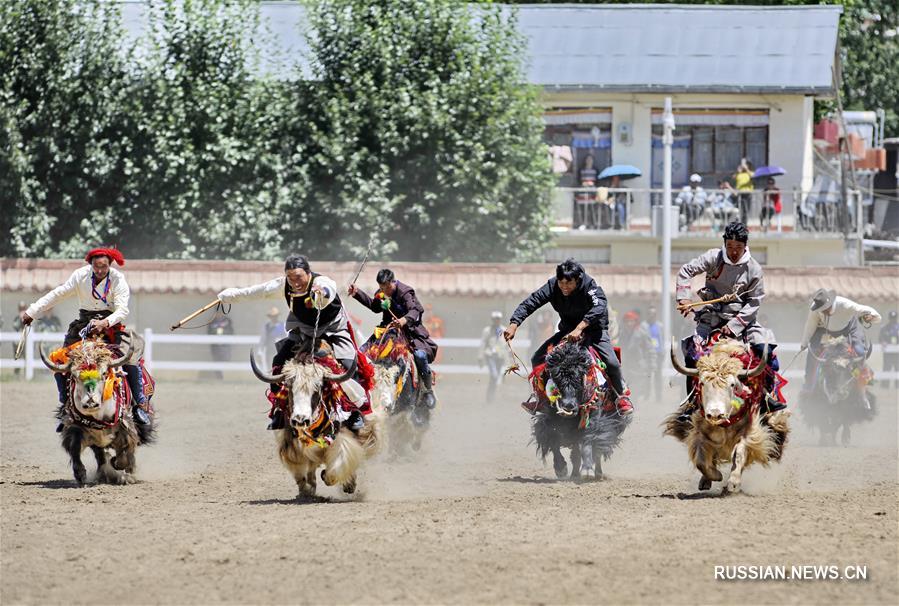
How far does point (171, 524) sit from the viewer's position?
403 inches

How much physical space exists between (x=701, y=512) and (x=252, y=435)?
30.2 ft

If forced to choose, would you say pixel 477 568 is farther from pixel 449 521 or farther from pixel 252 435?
pixel 252 435

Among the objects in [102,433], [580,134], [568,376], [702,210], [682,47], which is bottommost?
[102,433]

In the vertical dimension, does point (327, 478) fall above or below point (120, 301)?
below

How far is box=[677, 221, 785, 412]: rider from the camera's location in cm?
1187

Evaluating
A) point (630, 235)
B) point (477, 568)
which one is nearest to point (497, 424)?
point (477, 568)

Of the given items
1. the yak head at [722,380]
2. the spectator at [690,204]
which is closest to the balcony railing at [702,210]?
the spectator at [690,204]

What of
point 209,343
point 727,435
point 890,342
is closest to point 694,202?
point 890,342

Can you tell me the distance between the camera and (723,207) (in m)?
36.6

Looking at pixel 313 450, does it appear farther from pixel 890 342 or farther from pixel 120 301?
pixel 890 342

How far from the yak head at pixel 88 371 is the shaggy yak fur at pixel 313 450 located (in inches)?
78.6

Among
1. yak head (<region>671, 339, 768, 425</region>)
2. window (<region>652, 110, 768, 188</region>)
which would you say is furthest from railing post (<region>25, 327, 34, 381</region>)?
yak head (<region>671, 339, 768, 425</region>)

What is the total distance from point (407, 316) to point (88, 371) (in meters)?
3.58

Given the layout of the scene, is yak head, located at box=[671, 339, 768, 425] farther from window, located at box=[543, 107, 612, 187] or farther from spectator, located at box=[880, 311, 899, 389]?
window, located at box=[543, 107, 612, 187]
